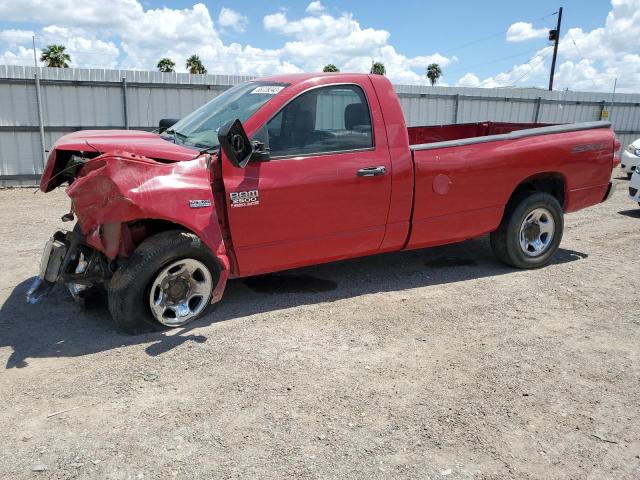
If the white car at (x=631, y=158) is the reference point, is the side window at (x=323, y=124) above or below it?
above

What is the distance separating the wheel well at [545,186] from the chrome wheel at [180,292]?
Result: 3.36 metres

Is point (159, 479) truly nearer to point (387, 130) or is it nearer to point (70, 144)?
point (70, 144)

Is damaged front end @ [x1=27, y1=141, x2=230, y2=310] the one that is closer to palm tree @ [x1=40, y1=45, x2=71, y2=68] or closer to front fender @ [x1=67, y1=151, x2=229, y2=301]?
front fender @ [x1=67, y1=151, x2=229, y2=301]

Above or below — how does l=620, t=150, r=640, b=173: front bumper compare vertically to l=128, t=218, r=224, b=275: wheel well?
above

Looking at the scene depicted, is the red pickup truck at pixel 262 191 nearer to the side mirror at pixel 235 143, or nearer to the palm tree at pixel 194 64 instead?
the side mirror at pixel 235 143

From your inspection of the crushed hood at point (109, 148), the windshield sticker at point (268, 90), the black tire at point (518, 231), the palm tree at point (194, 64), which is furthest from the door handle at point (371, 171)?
the palm tree at point (194, 64)

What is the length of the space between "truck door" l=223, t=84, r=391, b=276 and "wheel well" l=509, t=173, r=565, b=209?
6.08 ft

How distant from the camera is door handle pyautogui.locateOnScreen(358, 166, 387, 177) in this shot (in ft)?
15.2

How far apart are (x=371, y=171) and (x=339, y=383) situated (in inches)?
75.8

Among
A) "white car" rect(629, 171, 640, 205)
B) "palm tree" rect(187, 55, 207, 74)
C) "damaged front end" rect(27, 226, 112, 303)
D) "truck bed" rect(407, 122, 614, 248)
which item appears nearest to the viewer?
"damaged front end" rect(27, 226, 112, 303)

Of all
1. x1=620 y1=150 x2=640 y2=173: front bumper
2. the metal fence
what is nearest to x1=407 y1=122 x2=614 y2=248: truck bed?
x1=620 y1=150 x2=640 y2=173: front bumper

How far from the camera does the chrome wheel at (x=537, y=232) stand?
229 inches

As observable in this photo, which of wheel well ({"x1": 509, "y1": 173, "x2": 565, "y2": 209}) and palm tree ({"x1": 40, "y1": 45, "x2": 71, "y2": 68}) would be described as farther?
palm tree ({"x1": 40, "y1": 45, "x2": 71, "y2": 68})

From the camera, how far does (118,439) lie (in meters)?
2.94
